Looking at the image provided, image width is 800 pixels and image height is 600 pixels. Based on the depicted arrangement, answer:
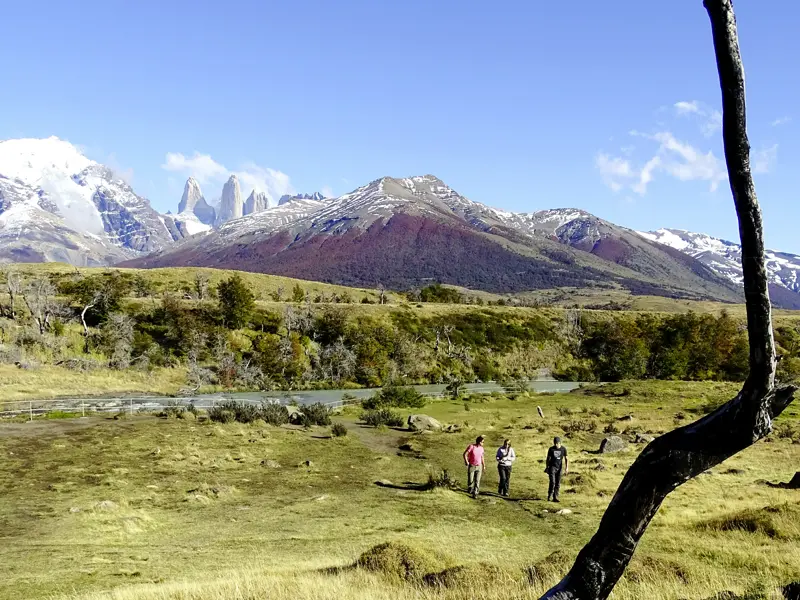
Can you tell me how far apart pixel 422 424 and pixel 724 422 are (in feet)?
113

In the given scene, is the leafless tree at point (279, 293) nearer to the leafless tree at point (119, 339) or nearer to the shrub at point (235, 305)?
the shrub at point (235, 305)

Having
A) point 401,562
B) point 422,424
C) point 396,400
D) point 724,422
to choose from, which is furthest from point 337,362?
point 724,422

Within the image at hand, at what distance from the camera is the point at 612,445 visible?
30328 millimetres

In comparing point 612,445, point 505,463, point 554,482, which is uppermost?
point 505,463

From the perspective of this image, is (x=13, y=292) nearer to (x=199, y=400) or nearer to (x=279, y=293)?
(x=199, y=400)

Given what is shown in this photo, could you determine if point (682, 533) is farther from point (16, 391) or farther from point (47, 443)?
point (16, 391)

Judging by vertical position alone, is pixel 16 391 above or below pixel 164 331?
below

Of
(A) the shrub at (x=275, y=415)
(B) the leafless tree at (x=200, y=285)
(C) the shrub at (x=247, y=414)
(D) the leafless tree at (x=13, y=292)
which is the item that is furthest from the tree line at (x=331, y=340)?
(A) the shrub at (x=275, y=415)

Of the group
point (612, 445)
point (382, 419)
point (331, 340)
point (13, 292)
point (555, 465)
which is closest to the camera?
point (555, 465)

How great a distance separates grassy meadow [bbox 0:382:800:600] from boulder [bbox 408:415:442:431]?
205 centimetres

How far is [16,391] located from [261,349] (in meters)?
24.9

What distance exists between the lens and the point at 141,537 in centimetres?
1545

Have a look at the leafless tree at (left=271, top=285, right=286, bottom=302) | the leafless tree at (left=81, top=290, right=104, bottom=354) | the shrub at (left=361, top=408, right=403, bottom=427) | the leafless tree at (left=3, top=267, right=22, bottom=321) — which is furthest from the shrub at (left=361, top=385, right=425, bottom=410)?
the leafless tree at (left=271, top=285, right=286, bottom=302)

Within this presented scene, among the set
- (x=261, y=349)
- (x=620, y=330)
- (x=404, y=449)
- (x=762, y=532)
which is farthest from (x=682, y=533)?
(x=620, y=330)
